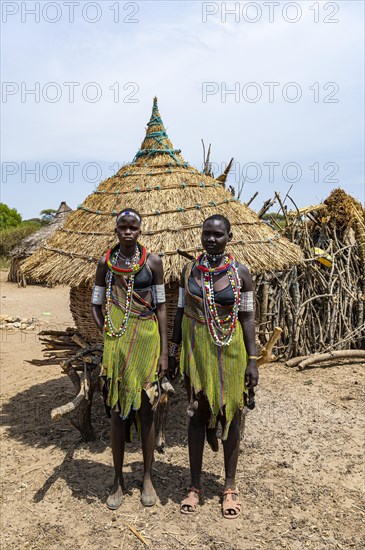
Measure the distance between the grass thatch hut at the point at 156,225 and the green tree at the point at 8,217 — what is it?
90.0ft

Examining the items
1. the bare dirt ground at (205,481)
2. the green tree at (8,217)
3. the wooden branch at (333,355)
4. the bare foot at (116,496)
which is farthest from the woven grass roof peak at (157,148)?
the green tree at (8,217)

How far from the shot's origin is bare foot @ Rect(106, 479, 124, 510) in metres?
3.10

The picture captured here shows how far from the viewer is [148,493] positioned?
3137mm

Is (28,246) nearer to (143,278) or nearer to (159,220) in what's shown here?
(159,220)

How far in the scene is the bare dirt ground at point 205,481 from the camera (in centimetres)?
289

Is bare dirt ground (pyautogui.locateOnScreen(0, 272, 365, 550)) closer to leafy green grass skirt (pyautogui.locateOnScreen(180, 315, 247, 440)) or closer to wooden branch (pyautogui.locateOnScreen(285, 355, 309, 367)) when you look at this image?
leafy green grass skirt (pyautogui.locateOnScreen(180, 315, 247, 440))

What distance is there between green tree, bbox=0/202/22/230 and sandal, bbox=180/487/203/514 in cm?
2914

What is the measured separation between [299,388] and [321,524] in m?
2.71

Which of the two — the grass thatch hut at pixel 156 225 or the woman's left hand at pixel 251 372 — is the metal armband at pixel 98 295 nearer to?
the grass thatch hut at pixel 156 225

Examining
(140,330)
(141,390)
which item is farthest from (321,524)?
(140,330)

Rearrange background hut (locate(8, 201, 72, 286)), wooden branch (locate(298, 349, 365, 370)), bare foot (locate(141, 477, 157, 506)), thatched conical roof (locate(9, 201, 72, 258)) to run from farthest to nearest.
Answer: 1. thatched conical roof (locate(9, 201, 72, 258))
2. background hut (locate(8, 201, 72, 286))
3. wooden branch (locate(298, 349, 365, 370))
4. bare foot (locate(141, 477, 157, 506))

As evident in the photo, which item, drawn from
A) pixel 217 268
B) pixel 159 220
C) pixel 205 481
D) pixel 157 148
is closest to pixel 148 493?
pixel 205 481

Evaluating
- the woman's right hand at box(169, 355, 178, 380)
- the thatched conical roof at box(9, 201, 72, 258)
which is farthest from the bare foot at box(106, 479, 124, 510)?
the thatched conical roof at box(9, 201, 72, 258)

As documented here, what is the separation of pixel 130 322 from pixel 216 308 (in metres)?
0.54
